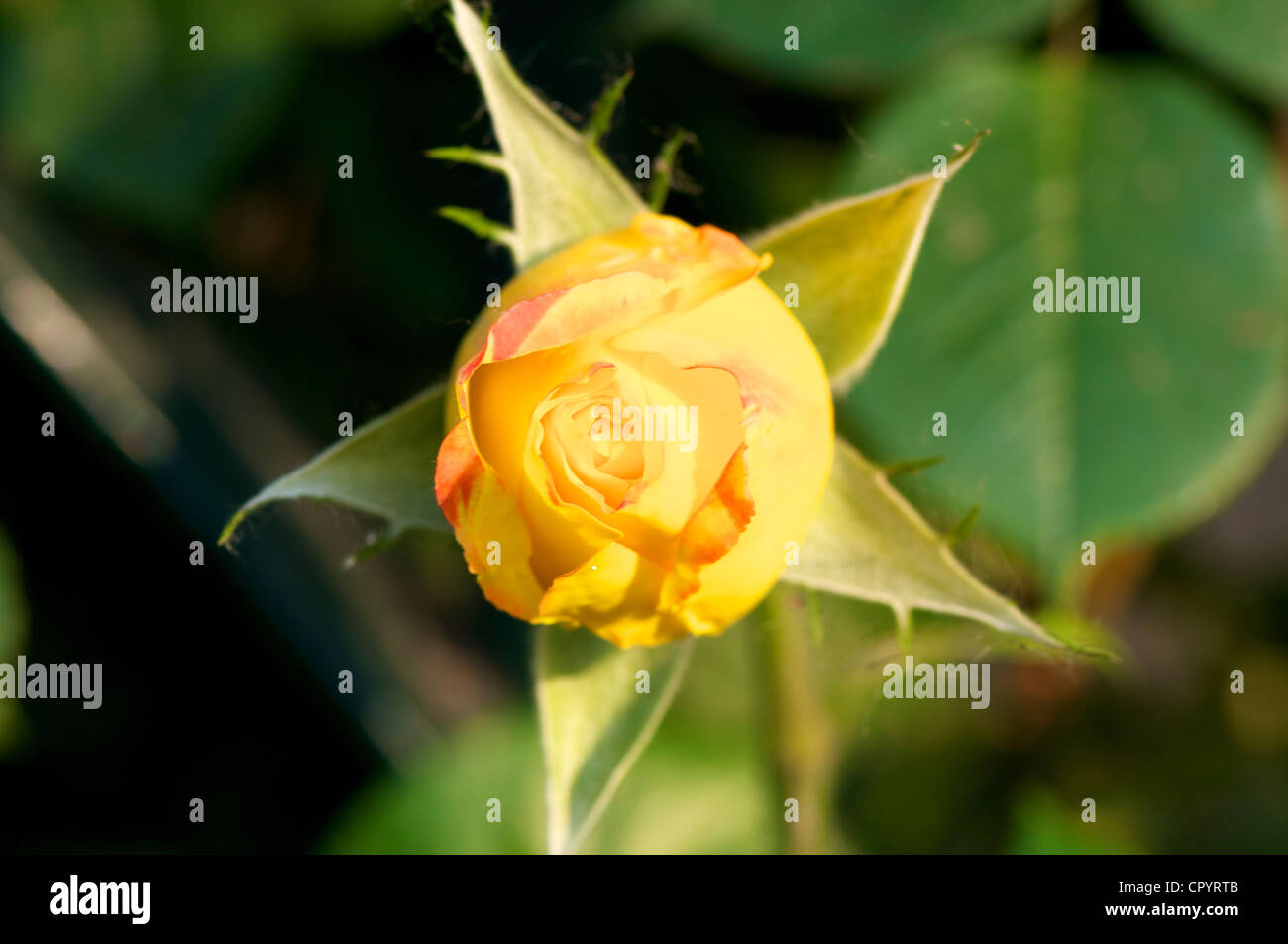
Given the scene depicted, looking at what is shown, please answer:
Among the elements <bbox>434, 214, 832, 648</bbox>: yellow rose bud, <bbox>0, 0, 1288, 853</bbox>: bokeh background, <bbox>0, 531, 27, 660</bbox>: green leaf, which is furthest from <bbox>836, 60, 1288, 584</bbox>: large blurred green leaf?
<bbox>0, 531, 27, 660</bbox>: green leaf

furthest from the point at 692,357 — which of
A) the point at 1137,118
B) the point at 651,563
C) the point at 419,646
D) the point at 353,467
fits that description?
the point at 419,646

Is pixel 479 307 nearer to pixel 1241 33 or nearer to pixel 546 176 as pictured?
pixel 546 176

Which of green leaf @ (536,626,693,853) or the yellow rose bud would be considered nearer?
the yellow rose bud

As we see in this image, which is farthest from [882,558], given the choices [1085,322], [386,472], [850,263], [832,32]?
[832,32]

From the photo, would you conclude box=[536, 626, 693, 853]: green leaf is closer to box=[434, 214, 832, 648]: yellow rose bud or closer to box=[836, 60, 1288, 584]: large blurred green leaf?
box=[434, 214, 832, 648]: yellow rose bud

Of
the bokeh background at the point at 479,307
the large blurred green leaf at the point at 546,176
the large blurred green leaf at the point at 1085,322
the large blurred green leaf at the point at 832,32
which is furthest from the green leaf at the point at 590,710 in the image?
the large blurred green leaf at the point at 832,32

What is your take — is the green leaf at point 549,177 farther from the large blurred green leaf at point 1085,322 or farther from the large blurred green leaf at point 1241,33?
the large blurred green leaf at point 1241,33
